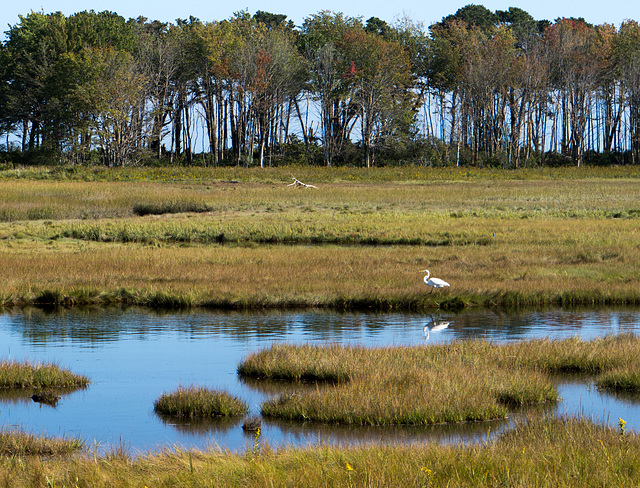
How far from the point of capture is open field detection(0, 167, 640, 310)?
23000 millimetres

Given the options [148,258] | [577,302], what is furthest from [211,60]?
[577,302]

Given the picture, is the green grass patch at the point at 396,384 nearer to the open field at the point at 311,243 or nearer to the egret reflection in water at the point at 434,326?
the egret reflection in water at the point at 434,326

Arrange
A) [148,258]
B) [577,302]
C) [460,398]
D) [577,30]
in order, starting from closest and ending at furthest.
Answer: [460,398]
[577,302]
[148,258]
[577,30]

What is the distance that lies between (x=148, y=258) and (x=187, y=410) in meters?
17.6

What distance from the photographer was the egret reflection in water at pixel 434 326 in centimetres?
1878

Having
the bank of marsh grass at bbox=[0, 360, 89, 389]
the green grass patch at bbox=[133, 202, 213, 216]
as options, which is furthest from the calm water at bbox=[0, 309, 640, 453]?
the green grass patch at bbox=[133, 202, 213, 216]

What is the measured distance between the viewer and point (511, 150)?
87.2 m

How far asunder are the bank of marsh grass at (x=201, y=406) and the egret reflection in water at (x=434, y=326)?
7.16m

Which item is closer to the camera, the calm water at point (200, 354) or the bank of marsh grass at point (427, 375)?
the calm water at point (200, 354)

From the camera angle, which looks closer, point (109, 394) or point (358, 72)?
point (109, 394)

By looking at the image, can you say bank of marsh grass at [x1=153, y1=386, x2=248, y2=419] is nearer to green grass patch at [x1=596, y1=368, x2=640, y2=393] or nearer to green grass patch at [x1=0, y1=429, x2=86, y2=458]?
green grass patch at [x1=0, y1=429, x2=86, y2=458]

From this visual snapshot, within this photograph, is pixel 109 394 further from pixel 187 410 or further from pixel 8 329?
pixel 8 329

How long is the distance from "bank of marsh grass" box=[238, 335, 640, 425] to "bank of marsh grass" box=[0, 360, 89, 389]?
298cm

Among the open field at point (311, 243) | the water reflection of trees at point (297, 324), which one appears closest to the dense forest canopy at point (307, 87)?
the open field at point (311, 243)
